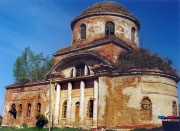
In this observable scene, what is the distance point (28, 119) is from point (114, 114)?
1034 cm

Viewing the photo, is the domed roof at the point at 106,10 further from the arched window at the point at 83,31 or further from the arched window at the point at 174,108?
the arched window at the point at 174,108

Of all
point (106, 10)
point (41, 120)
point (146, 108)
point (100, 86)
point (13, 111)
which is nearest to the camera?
point (146, 108)

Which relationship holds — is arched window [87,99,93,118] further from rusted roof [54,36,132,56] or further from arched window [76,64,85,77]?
rusted roof [54,36,132,56]

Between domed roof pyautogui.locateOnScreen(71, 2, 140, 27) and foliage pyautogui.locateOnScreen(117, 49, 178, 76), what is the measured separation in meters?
5.13

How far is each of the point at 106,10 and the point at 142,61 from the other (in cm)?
743

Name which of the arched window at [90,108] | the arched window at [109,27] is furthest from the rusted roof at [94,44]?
the arched window at [90,108]

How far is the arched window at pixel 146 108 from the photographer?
61.5 feet

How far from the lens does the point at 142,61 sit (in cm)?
2052

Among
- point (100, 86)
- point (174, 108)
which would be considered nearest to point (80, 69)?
point (100, 86)

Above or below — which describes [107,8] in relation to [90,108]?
above

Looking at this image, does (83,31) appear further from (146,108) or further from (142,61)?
(146,108)

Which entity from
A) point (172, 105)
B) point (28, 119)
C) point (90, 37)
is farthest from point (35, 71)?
point (172, 105)

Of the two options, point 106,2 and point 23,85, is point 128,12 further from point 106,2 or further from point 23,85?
point 23,85

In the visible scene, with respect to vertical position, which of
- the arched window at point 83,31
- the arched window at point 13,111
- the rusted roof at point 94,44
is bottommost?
the arched window at point 13,111
